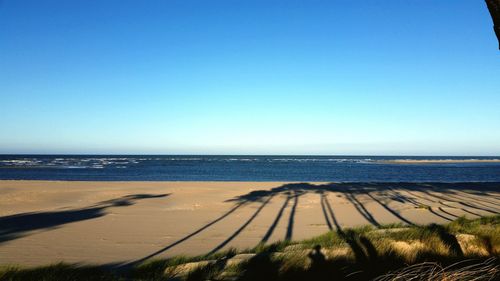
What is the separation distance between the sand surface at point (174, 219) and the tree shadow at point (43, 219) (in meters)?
0.02

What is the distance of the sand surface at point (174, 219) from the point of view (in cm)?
748

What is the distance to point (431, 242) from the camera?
5539 mm

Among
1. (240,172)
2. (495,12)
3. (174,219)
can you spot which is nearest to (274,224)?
(174,219)

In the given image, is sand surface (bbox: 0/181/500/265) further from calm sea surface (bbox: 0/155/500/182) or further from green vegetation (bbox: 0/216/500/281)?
calm sea surface (bbox: 0/155/500/182)

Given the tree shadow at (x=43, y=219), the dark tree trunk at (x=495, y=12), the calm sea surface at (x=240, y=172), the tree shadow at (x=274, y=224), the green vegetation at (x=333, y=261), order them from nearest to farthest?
the dark tree trunk at (x=495, y=12) < the green vegetation at (x=333, y=261) < the tree shadow at (x=274, y=224) < the tree shadow at (x=43, y=219) < the calm sea surface at (x=240, y=172)

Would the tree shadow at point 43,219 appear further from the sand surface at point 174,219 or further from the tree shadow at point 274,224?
the tree shadow at point 274,224

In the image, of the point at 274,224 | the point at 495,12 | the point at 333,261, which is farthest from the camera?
the point at 274,224

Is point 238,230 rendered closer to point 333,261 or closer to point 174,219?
point 174,219

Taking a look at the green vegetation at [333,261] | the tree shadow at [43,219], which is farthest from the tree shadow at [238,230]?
the tree shadow at [43,219]

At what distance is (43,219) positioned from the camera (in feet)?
35.7

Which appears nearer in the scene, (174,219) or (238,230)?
(238,230)

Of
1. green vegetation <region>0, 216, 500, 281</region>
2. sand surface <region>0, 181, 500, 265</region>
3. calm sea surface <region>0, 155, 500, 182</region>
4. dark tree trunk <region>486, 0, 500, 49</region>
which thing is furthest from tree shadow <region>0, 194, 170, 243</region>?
calm sea surface <region>0, 155, 500, 182</region>

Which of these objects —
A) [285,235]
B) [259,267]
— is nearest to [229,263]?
[259,267]

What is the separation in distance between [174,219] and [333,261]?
22.7 feet
